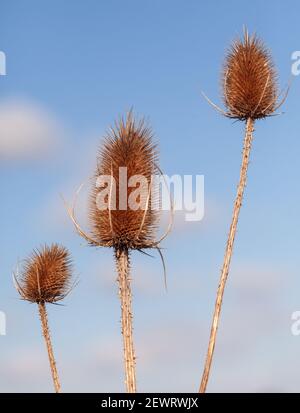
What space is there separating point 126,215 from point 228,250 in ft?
9.41

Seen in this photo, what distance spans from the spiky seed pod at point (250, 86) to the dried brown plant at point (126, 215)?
3.16 metres

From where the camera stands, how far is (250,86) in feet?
55.9

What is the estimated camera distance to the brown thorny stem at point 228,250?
15430mm

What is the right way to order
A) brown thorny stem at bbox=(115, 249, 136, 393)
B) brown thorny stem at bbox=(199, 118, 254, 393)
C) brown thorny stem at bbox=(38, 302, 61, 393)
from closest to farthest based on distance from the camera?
brown thorny stem at bbox=(115, 249, 136, 393), brown thorny stem at bbox=(199, 118, 254, 393), brown thorny stem at bbox=(38, 302, 61, 393)

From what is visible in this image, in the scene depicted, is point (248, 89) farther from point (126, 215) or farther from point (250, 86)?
point (126, 215)

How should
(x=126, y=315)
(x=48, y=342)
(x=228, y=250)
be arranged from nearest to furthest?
(x=126, y=315), (x=228, y=250), (x=48, y=342)

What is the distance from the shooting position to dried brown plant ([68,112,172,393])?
45.9 feet

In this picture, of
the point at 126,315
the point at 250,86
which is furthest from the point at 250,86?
the point at 126,315

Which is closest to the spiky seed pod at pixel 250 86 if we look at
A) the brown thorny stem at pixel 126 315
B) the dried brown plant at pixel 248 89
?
the dried brown plant at pixel 248 89

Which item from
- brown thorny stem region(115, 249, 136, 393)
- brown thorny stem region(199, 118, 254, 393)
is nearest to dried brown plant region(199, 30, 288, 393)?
brown thorny stem region(199, 118, 254, 393)

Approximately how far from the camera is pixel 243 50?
17438 mm

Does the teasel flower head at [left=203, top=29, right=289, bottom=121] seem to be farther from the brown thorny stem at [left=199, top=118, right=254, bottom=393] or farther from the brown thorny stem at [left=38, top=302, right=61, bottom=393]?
the brown thorny stem at [left=38, top=302, right=61, bottom=393]
